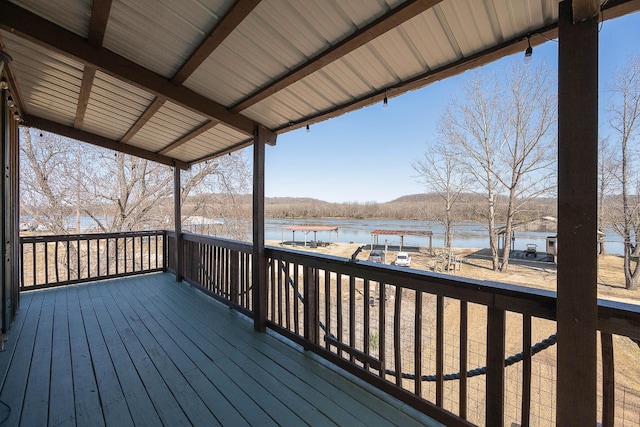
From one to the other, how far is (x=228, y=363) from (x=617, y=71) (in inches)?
474

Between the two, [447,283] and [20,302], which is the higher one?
[447,283]

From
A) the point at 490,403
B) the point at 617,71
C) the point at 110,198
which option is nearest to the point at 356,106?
the point at 490,403

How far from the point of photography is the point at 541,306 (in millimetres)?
1373

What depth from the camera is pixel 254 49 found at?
2000 mm

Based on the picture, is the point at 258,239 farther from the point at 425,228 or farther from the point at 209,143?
the point at 425,228

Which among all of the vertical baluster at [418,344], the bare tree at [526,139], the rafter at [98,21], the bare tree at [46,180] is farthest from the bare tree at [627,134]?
the bare tree at [46,180]

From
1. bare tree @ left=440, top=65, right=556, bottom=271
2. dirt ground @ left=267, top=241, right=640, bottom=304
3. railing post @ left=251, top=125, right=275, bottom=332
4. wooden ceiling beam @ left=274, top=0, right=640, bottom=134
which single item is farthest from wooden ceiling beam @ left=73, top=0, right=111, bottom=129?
bare tree @ left=440, top=65, right=556, bottom=271

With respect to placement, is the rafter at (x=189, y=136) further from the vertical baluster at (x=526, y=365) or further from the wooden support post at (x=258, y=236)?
the vertical baluster at (x=526, y=365)

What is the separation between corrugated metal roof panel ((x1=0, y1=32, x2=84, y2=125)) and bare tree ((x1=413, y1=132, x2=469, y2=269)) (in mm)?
17041

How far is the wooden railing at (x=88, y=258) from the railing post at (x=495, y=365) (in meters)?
5.76

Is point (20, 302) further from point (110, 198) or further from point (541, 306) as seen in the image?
point (110, 198)

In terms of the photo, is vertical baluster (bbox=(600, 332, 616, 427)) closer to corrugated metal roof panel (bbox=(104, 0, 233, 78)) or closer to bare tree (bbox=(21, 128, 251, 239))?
corrugated metal roof panel (bbox=(104, 0, 233, 78))

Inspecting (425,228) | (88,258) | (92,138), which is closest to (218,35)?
(92,138)

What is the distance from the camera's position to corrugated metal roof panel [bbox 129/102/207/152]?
321cm
